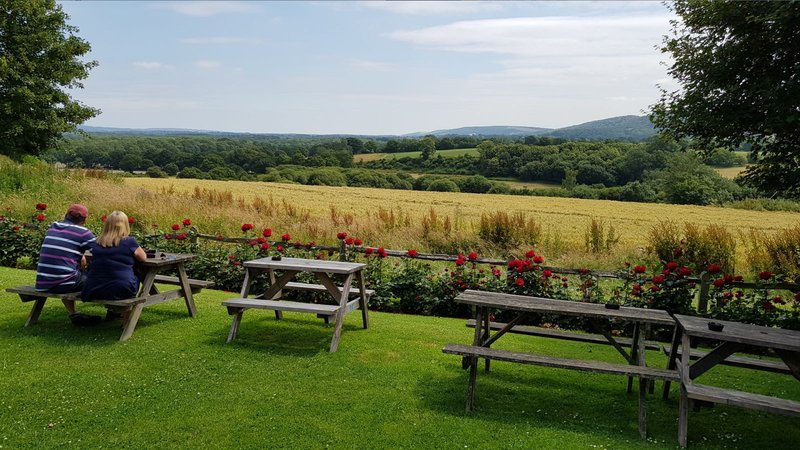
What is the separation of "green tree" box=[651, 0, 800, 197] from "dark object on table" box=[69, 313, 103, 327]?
927 centimetres

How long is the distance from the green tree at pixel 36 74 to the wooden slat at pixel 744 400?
29993 millimetres

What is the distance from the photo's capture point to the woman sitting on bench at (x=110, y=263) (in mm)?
6605

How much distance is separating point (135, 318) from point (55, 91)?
1079 inches

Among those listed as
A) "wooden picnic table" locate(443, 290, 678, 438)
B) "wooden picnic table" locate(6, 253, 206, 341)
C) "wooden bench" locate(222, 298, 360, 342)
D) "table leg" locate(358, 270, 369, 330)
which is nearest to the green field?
"table leg" locate(358, 270, 369, 330)

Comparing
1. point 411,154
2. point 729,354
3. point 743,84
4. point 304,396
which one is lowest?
point 304,396

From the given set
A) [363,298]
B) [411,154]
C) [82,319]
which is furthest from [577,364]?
[411,154]

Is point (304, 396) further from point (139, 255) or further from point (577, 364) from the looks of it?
point (139, 255)

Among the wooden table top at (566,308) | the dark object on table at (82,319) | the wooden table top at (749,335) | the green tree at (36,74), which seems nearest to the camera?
the wooden table top at (749,335)

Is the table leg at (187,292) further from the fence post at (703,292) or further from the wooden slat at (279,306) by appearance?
A: the fence post at (703,292)

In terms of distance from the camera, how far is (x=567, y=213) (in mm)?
34281

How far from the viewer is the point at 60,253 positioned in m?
6.79

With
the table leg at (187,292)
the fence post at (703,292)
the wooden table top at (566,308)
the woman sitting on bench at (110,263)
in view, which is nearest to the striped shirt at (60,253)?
the woman sitting on bench at (110,263)

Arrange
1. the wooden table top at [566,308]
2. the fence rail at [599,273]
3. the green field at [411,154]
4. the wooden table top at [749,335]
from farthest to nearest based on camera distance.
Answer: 1. the green field at [411,154]
2. the fence rail at [599,273]
3. the wooden table top at [566,308]
4. the wooden table top at [749,335]

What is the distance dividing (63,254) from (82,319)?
875 millimetres
